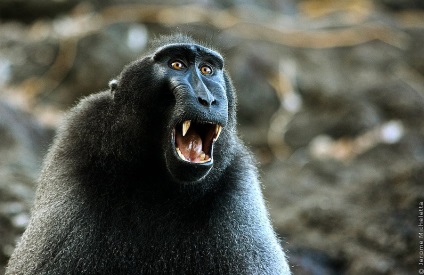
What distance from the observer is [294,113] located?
11.4m

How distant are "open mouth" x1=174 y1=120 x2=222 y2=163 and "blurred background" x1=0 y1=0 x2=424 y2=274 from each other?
135 inches

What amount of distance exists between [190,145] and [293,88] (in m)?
8.16

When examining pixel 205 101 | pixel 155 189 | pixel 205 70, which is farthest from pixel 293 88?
pixel 205 101

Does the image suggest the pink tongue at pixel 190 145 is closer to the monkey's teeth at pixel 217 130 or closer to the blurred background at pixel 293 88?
the monkey's teeth at pixel 217 130

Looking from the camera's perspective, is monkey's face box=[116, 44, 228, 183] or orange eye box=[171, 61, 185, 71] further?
orange eye box=[171, 61, 185, 71]

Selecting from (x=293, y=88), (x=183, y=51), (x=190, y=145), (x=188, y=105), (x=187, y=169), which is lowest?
(x=187, y=169)

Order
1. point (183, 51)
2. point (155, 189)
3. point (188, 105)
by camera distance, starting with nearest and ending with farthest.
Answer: point (188, 105) < point (155, 189) < point (183, 51)

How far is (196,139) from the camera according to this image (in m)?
3.76

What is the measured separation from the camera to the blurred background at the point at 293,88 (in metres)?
7.44

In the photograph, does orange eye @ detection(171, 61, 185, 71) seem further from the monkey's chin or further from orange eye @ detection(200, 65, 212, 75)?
the monkey's chin

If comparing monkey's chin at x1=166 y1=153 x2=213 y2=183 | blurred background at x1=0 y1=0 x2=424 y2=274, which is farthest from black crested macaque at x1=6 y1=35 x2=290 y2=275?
blurred background at x1=0 y1=0 x2=424 y2=274

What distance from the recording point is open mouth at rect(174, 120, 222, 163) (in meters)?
3.68

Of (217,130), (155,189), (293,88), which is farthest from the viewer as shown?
(293,88)

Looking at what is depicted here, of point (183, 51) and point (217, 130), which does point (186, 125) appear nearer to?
point (217, 130)
